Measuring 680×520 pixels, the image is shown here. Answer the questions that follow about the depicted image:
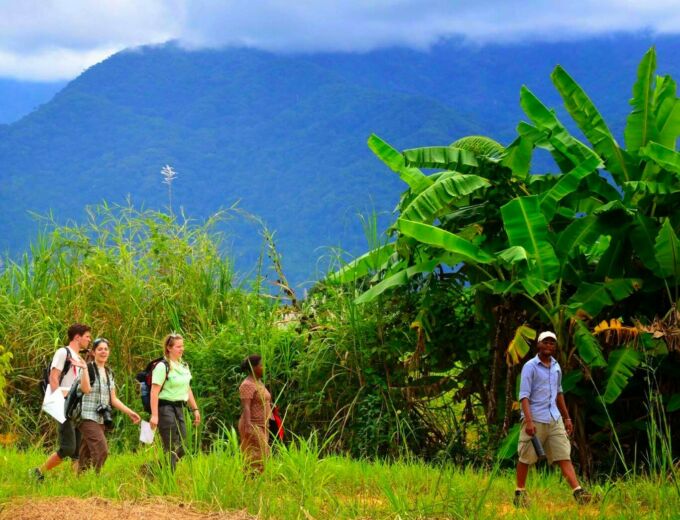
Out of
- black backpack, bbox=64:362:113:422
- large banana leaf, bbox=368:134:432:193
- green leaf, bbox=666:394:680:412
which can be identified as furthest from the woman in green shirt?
green leaf, bbox=666:394:680:412

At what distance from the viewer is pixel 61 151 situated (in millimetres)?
124250

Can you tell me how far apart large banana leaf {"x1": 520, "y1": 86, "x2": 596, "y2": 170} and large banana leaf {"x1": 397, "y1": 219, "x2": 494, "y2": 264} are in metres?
2.13

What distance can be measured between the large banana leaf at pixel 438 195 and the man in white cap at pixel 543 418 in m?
2.98

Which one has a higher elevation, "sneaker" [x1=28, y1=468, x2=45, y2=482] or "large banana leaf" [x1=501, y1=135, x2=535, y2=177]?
"large banana leaf" [x1=501, y1=135, x2=535, y2=177]

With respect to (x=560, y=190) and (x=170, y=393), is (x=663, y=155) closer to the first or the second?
(x=560, y=190)

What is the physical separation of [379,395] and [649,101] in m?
5.19

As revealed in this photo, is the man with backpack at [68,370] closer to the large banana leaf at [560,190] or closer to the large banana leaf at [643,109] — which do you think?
the large banana leaf at [560,190]

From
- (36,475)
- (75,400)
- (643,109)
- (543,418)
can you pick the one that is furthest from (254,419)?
(643,109)

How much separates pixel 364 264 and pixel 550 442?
5466mm

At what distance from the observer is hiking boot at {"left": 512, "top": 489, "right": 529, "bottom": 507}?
1092 cm

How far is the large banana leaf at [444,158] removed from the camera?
14.8m

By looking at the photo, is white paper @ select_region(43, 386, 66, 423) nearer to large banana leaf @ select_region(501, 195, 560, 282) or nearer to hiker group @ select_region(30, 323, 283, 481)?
hiker group @ select_region(30, 323, 283, 481)

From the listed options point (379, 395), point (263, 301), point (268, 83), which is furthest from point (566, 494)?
point (268, 83)

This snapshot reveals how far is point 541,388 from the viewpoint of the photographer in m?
11.3
